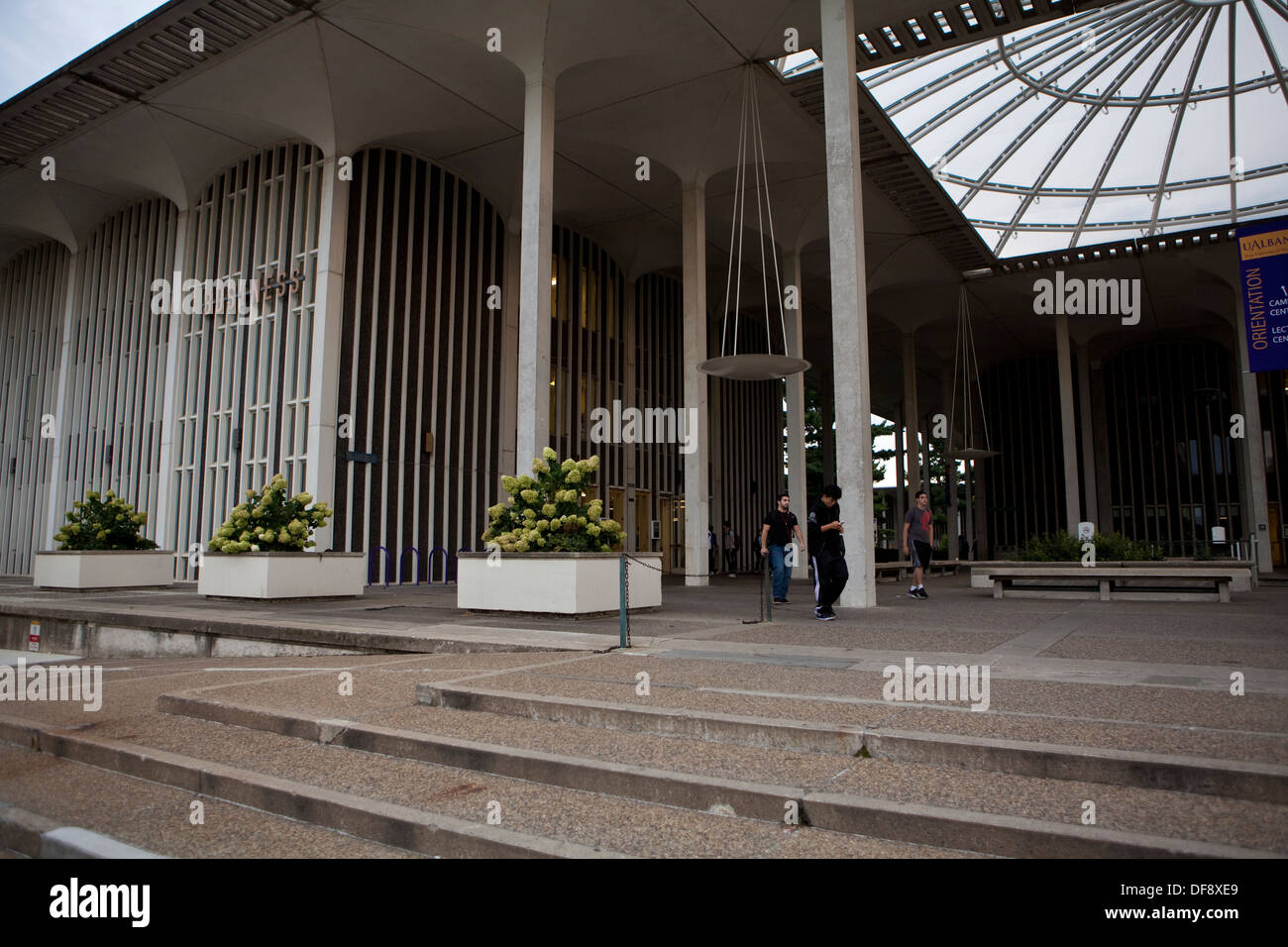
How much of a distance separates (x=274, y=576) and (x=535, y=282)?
20.7 feet

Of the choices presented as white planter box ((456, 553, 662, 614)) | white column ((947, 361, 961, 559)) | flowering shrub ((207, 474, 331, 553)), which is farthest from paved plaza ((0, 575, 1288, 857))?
white column ((947, 361, 961, 559))

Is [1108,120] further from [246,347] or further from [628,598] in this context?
[246,347]

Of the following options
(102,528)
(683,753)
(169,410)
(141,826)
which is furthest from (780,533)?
(169,410)

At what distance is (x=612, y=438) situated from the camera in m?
25.6

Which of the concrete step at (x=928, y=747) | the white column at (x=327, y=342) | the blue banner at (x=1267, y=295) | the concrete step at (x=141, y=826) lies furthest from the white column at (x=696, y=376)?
the concrete step at (x=141, y=826)

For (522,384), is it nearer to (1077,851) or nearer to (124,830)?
(124,830)

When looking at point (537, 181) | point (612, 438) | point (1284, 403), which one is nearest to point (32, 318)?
point (612, 438)

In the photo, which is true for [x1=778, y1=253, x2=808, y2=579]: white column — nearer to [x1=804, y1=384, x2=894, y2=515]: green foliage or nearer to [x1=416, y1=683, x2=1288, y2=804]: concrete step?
[x1=416, y1=683, x2=1288, y2=804]: concrete step

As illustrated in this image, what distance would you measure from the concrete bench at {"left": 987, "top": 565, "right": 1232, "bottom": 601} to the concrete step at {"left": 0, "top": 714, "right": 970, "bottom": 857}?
11.1 meters

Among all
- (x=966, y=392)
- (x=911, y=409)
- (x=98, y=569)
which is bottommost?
(x=98, y=569)

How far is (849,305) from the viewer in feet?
39.2

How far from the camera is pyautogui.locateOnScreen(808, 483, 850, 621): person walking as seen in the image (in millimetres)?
9562

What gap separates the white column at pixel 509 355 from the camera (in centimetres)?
2127

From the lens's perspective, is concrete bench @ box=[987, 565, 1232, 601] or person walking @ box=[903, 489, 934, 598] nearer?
concrete bench @ box=[987, 565, 1232, 601]
